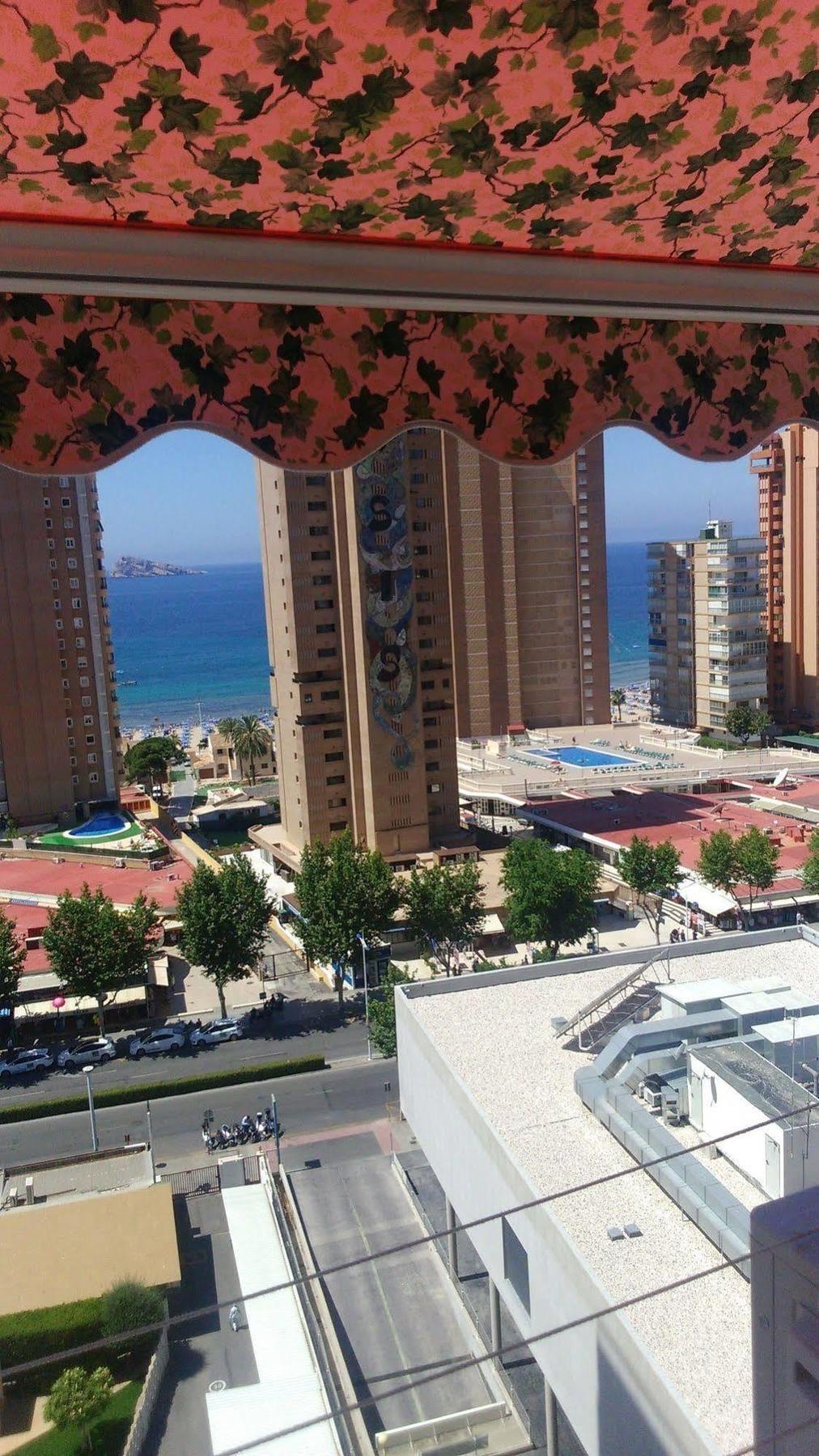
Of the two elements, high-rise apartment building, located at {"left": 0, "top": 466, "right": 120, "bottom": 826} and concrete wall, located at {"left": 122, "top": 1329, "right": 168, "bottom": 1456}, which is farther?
high-rise apartment building, located at {"left": 0, "top": 466, "right": 120, "bottom": 826}

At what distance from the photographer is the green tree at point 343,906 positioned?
30.9 ft

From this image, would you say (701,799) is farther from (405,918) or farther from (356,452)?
(356,452)

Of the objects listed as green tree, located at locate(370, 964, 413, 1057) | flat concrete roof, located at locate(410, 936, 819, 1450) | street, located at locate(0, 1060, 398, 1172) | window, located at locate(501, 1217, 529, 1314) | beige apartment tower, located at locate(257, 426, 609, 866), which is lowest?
street, located at locate(0, 1060, 398, 1172)

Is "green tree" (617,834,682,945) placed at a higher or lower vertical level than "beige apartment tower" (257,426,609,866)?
lower

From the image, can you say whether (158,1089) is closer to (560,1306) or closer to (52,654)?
(560,1306)

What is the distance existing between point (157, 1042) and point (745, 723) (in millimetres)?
13273

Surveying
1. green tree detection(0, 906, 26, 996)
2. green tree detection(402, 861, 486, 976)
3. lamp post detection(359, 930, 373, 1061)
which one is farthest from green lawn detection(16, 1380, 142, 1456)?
green tree detection(402, 861, 486, 976)

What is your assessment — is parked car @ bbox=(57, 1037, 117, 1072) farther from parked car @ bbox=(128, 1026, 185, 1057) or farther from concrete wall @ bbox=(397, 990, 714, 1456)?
concrete wall @ bbox=(397, 990, 714, 1456)

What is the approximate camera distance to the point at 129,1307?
526 centimetres

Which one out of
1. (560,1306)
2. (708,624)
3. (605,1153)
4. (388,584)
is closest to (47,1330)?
(560,1306)

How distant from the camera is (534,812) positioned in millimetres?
14055

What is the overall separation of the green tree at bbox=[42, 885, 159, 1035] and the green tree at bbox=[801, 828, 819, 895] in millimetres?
6624

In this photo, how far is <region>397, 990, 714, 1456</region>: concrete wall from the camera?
3.15 meters

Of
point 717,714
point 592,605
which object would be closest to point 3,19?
point 592,605
